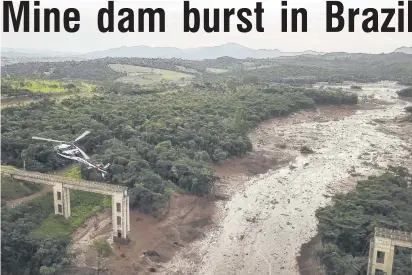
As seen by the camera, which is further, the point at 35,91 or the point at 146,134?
the point at 35,91

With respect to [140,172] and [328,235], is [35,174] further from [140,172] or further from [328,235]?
[328,235]

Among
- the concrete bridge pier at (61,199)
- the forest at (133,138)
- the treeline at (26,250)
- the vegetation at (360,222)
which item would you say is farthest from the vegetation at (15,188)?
the vegetation at (360,222)

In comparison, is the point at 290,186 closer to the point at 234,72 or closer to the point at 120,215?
the point at 120,215

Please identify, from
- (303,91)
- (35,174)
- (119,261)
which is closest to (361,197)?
(119,261)

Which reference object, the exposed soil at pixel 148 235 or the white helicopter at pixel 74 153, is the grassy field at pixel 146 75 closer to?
the white helicopter at pixel 74 153

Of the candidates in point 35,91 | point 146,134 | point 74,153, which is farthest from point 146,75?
point 74,153

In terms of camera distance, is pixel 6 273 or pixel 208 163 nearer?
pixel 6 273

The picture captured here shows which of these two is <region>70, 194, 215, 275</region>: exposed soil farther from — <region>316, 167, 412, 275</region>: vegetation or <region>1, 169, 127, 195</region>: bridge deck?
<region>316, 167, 412, 275</region>: vegetation
